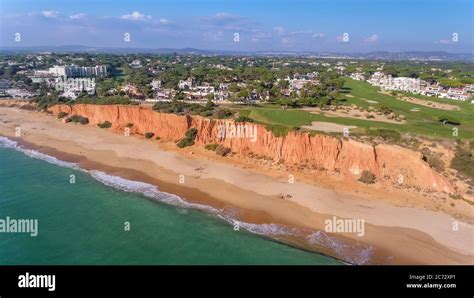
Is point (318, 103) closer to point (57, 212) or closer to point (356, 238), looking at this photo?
point (356, 238)

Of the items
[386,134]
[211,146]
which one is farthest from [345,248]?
[211,146]

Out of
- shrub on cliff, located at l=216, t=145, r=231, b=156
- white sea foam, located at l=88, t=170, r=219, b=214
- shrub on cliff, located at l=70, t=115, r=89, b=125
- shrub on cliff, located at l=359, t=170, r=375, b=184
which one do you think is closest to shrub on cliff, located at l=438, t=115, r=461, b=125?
shrub on cliff, located at l=359, t=170, r=375, b=184

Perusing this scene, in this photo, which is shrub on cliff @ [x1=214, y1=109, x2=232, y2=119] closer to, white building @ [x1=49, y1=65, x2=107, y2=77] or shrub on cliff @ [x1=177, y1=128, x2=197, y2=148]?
shrub on cliff @ [x1=177, y1=128, x2=197, y2=148]

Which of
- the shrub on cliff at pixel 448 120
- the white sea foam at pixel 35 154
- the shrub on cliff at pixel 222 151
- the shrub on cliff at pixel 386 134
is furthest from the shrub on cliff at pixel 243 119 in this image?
the shrub on cliff at pixel 448 120

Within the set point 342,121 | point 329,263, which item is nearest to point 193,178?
point 329,263

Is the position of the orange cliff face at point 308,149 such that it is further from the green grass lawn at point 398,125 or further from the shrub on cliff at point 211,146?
the green grass lawn at point 398,125

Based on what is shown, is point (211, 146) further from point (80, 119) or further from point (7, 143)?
point (7, 143)
